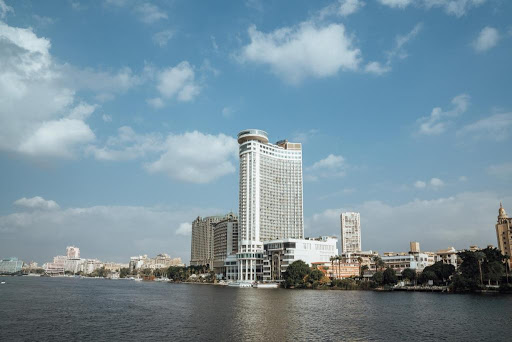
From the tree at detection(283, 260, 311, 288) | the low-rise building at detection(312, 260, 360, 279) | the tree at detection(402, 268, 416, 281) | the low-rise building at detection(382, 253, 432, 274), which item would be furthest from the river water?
the low-rise building at detection(382, 253, 432, 274)

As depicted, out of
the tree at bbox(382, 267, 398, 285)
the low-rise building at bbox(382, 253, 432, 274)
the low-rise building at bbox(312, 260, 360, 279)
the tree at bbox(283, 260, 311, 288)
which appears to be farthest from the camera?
the low-rise building at bbox(382, 253, 432, 274)

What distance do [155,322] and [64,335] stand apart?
55.0ft

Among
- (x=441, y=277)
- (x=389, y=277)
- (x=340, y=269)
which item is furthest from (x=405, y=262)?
(x=389, y=277)

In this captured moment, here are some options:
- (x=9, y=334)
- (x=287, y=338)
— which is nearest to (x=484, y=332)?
(x=287, y=338)

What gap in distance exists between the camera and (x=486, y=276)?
423 feet

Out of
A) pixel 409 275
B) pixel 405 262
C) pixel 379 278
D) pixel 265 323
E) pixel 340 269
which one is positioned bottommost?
pixel 265 323

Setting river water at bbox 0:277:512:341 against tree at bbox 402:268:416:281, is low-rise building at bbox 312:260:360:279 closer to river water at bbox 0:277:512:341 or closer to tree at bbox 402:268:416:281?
tree at bbox 402:268:416:281

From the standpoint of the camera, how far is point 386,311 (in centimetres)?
8481

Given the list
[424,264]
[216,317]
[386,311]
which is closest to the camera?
[216,317]

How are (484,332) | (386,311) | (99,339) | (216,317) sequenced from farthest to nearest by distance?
1. (386,311)
2. (216,317)
3. (484,332)
4. (99,339)

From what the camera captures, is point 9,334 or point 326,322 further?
point 326,322

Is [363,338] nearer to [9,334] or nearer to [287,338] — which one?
[287,338]

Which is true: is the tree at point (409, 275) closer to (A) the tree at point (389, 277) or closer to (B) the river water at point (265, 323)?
(A) the tree at point (389, 277)

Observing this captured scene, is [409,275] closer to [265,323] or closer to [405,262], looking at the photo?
[405,262]
